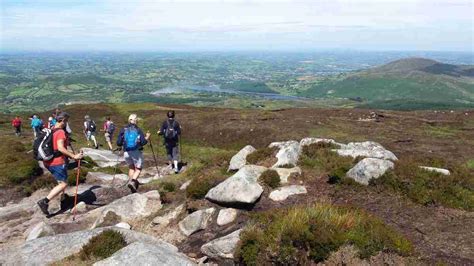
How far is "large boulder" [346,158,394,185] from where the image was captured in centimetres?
1503

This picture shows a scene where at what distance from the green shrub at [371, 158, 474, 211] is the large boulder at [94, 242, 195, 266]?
Result: 7893 mm

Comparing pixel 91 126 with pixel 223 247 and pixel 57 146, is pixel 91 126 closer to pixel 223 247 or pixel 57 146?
pixel 57 146

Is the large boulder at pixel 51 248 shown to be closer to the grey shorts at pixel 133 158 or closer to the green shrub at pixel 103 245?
the green shrub at pixel 103 245

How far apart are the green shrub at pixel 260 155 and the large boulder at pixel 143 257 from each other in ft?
30.9

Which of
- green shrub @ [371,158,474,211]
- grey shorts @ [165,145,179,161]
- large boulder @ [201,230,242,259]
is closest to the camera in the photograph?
large boulder @ [201,230,242,259]

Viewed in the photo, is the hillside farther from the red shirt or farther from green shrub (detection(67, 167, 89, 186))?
the red shirt

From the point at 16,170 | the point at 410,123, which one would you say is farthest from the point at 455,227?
the point at 410,123

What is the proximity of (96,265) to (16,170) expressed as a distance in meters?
19.0

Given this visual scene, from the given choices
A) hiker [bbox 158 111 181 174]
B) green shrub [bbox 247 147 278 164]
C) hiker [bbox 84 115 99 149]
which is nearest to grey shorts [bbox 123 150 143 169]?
hiker [bbox 158 111 181 174]

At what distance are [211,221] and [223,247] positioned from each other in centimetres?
259

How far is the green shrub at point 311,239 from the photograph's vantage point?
988 centimetres

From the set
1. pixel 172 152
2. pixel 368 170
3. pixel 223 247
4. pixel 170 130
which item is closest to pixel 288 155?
pixel 368 170

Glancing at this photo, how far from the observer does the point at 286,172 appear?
648 inches

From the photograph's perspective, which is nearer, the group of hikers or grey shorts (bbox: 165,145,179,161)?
the group of hikers
